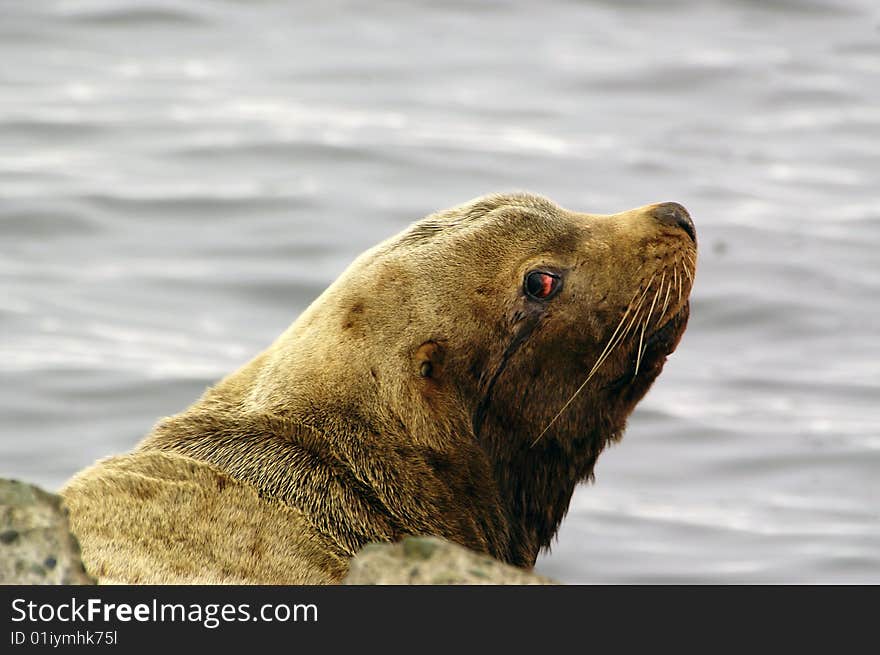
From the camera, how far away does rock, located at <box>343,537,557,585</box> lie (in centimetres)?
457

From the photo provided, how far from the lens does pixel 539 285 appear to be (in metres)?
6.63

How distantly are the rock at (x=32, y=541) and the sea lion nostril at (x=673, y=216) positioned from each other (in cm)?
299

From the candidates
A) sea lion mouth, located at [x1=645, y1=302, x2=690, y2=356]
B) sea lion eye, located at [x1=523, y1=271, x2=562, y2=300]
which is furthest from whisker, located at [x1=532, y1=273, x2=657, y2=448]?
sea lion eye, located at [x1=523, y1=271, x2=562, y2=300]

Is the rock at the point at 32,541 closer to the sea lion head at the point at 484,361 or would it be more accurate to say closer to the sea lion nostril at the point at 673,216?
the sea lion head at the point at 484,361

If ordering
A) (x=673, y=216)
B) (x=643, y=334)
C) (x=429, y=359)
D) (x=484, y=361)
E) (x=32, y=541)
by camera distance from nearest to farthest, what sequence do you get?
(x=32, y=541)
(x=429, y=359)
(x=484, y=361)
(x=643, y=334)
(x=673, y=216)

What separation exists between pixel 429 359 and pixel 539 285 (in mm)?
509

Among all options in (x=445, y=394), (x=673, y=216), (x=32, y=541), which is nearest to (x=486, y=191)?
(x=673, y=216)

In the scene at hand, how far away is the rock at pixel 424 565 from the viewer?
4574mm

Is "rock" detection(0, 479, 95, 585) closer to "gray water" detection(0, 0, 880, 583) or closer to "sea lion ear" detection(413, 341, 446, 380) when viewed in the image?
"sea lion ear" detection(413, 341, 446, 380)

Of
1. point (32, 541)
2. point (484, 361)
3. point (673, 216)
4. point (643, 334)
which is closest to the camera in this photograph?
point (32, 541)

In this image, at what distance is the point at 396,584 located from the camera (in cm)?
459

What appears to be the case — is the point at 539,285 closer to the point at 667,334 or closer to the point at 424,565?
the point at 667,334

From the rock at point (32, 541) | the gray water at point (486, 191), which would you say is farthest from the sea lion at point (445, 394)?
the gray water at point (486, 191)
